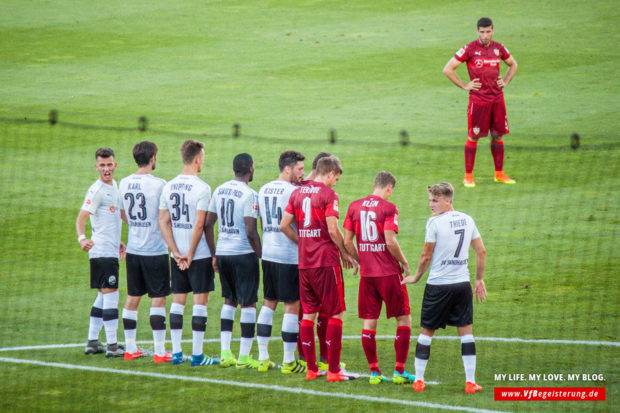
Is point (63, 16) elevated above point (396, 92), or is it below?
above

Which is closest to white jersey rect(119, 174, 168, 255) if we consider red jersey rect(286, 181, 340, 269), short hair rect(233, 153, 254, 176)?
short hair rect(233, 153, 254, 176)

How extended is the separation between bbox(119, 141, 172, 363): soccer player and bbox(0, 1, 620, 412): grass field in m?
0.53

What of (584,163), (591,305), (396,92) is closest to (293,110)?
(396,92)

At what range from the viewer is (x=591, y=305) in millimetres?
10875

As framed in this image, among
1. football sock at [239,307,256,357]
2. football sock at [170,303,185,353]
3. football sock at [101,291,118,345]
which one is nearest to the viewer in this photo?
football sock at [239,307,256,357]

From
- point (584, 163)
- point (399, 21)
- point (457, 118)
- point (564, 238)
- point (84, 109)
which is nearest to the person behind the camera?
point (564, 238)

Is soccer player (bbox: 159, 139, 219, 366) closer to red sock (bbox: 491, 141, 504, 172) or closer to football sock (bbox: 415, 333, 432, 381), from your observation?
football sock (bbox: 415, 333, 432, 381)

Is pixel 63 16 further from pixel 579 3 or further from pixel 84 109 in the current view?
pixel 579 3

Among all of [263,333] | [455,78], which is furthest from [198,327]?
[455,78]

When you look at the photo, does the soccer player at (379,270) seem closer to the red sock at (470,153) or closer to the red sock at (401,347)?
the red sock at (401,347)

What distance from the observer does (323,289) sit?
8.91 meters

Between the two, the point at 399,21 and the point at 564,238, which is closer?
the point at 564,238

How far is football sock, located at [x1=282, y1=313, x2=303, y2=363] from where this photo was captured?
9.09 meters

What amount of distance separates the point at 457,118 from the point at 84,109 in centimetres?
894
